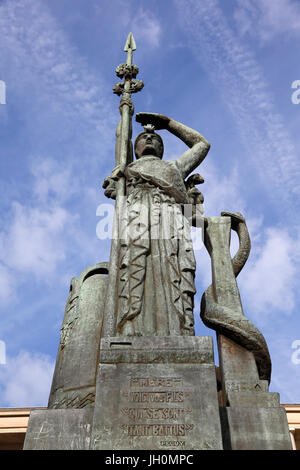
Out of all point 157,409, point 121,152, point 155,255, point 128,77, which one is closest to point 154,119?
point 121,152

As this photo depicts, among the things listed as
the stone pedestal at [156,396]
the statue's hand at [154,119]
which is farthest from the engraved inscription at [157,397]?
the statue's hand at [154,119]

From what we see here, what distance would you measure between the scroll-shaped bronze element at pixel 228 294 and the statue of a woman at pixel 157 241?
1.51 ft

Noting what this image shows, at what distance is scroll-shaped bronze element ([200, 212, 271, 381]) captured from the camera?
6.02 m

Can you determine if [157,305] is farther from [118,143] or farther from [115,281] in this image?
[118,143]

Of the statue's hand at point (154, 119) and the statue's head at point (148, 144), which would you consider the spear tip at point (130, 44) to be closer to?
the statue's hand at point (154, 119)

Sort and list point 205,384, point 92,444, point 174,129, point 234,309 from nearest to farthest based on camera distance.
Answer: point 92,444 < point 205,384 < point 234,309 < point 174,129

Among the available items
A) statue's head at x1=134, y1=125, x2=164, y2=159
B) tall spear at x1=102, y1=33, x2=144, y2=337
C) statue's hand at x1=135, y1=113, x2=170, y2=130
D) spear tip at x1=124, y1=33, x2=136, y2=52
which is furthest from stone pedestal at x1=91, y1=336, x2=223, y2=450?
spear tip at x1=124, y1=33, x2=136, y2=52

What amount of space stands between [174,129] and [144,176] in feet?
5.90

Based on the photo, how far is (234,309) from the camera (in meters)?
6.36

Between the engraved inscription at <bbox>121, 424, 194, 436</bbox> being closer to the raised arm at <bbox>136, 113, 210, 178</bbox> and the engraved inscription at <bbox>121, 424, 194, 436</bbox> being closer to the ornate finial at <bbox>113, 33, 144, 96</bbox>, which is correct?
the raised arm at <bbox>136, 113, 210, 178</bbox>

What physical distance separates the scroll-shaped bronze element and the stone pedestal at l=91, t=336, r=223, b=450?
37.6 inches

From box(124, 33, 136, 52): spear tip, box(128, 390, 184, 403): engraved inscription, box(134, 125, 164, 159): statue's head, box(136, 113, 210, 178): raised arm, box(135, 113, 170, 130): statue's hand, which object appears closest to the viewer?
box(128, 390, 184, 403): engraved inscription

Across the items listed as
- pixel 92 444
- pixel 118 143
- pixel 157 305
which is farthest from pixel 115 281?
pixel 118 143

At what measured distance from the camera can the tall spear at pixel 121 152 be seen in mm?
5977
